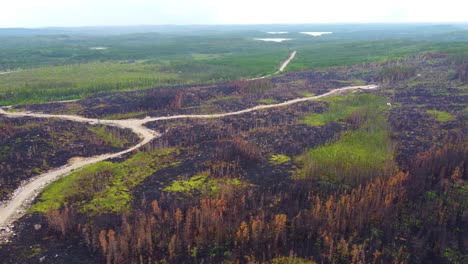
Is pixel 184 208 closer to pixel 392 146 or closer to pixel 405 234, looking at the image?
pixel 405 234

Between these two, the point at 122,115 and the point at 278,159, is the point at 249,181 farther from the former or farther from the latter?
the point at 122,115

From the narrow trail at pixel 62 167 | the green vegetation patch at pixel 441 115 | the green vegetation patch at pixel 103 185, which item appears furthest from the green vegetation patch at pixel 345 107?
the green vegetation patch at pixel 103 185

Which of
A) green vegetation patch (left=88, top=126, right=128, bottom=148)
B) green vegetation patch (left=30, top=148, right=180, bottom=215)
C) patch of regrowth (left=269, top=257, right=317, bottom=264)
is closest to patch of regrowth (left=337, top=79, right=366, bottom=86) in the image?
green vegetation patch (left=30, top=148, right=180, bottom=215)

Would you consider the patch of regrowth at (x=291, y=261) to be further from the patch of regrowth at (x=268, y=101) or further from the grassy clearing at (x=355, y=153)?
the patch of regrowth at (x=268, y=101)

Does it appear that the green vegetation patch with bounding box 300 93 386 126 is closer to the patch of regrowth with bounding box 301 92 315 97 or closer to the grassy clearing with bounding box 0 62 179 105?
the patch of regrowth with bounding box 301 92 315 97

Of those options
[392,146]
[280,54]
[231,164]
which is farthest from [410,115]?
[280,54]

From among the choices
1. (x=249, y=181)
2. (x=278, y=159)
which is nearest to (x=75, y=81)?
(x=278, y=159)
